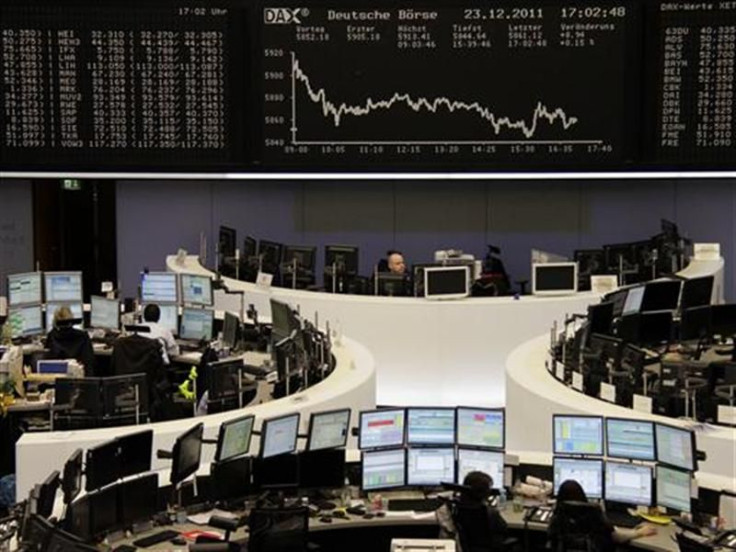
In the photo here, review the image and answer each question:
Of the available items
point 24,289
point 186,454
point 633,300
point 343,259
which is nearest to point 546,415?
point 186,454

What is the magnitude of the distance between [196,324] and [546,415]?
14.5ft

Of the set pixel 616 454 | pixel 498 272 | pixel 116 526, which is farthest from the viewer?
pixel 498 272

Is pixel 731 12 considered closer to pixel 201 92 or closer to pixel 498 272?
pixel 201 92

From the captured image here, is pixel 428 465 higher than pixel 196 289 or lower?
lower

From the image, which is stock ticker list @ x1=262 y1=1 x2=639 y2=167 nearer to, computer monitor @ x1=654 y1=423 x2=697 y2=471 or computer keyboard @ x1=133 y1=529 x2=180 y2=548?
computer monitor @ x1=654 y1=423 x2=697 y2=471

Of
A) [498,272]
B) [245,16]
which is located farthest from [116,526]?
[498,272]

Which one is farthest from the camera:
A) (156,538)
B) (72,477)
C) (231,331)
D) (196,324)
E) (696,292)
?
(196,324)

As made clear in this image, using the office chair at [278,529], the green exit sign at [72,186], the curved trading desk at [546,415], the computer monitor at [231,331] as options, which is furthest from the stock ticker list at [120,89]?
the green exit sign at [72,186]

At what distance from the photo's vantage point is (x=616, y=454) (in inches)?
291

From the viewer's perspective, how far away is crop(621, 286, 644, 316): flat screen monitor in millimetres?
10992

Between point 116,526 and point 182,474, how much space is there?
0.48 meters

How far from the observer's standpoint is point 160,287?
12539 mm

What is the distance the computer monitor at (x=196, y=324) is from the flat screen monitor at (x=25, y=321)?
4.61ft

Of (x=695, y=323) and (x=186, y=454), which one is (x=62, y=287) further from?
(x=695, y=323)
